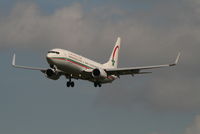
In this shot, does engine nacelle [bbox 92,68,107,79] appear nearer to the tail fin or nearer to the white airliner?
the white airliner

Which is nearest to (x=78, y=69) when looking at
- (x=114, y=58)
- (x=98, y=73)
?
(x=98, y=73)

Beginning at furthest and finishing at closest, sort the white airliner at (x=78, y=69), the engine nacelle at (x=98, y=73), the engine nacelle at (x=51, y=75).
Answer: the engine nacelle at (x=98, y=73) < the engine nacelle at (x=51, y=75) < the white airliner at (x=78, y=69)

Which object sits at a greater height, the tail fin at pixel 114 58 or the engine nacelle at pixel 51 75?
the tail fin at pixel 114 58

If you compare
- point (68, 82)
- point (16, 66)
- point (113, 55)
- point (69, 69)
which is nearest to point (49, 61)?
point (69, 69)

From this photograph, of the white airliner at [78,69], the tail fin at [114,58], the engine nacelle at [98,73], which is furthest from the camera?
the tail fin at [114,58]

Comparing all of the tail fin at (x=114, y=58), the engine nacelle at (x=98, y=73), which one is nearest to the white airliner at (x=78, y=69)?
the engine nacelle at (x=98, y=73)

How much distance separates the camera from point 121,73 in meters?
93.9

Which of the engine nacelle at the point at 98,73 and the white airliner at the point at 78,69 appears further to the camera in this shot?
the engine nacelle at the point at 98,73

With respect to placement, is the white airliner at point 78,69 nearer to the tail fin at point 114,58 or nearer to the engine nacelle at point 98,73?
the engine nacelle at point 98,73

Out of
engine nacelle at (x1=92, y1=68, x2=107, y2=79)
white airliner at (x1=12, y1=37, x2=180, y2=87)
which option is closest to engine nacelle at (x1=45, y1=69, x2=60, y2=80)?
white airliner at (x1=12, y1=37, x2=180, y2=87)

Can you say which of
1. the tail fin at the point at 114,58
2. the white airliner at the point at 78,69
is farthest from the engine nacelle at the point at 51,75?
the tail fin at the point at 114,58

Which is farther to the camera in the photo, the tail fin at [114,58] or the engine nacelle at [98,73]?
the tail fin at [114,58]

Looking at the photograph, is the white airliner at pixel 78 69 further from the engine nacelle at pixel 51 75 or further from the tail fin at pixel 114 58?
the tail fin at pixel 114 58

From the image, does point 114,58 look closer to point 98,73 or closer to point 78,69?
point 98,73
